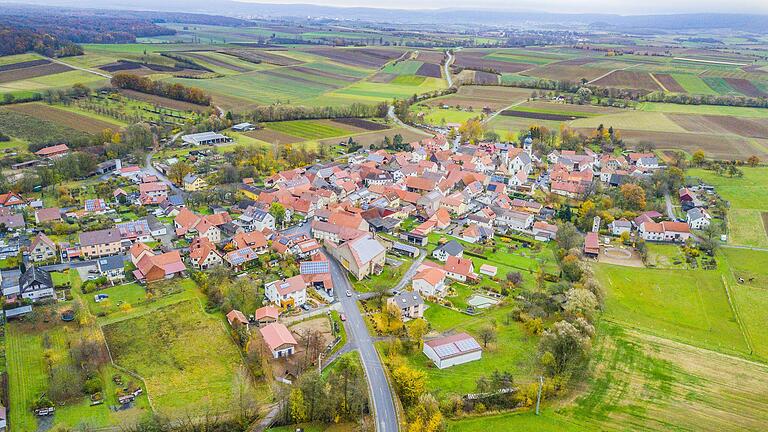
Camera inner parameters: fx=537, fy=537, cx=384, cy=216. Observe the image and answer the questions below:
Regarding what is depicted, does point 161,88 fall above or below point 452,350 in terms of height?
above

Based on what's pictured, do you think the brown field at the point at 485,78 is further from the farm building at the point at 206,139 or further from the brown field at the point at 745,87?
the farm building at the point at 206,139

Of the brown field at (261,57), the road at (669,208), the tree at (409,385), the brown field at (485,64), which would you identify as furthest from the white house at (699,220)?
the brown field at (261,57)

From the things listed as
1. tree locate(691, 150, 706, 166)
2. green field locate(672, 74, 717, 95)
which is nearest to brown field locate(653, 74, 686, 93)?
green field locate(672, 74, 717, 95)

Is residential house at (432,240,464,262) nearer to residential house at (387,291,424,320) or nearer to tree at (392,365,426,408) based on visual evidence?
residential house at (387,291,424,320)

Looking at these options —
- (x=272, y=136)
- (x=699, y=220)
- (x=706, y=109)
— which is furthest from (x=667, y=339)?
(x=706, y=109)

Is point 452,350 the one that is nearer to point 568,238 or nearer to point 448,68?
point 568,238
